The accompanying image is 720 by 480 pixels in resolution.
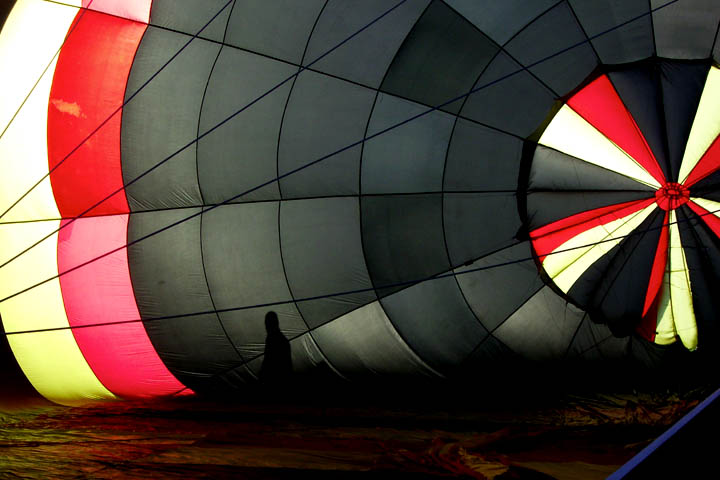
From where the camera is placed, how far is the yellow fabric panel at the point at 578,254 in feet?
11.8

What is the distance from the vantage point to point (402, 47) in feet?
11.8

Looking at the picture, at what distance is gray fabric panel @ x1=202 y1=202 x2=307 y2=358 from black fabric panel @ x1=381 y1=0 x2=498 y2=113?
3.50ft

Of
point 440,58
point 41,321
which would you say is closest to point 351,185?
point 440,58

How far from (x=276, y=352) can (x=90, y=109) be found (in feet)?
6.11

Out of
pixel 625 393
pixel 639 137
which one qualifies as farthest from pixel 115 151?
pixel 625 393

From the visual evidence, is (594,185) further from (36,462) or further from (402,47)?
(36,462)

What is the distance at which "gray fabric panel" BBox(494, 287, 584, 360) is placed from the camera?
360 centimetres

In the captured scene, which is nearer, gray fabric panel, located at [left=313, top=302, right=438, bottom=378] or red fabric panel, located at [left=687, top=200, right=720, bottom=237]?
red fabric panel, located at [left=687, top=200, right=720, bottom=237]

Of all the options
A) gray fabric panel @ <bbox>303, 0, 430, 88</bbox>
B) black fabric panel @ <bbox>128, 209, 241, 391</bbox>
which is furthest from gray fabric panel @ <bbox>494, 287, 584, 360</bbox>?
black fabric panel @ <bbox>128, 209, 241, 391</bbox>

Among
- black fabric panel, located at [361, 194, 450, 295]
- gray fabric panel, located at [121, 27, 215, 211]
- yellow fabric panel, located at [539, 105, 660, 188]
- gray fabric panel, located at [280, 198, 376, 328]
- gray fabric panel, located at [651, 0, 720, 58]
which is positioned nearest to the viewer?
gray fabric panel, located at [651, 0, 720, 58]

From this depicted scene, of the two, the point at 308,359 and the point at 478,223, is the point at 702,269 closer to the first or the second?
the point at 478,223

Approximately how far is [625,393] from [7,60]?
4.22m

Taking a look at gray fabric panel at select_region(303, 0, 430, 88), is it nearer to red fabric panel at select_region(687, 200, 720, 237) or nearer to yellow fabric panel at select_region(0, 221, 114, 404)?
red fabric panel at select_region(687, 200, 720, 237)

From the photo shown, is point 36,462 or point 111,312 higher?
point 111,312
